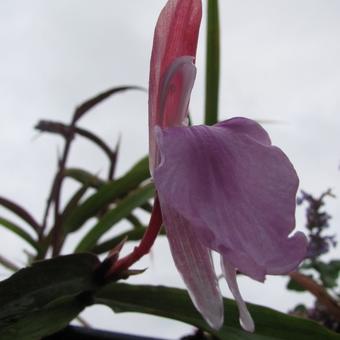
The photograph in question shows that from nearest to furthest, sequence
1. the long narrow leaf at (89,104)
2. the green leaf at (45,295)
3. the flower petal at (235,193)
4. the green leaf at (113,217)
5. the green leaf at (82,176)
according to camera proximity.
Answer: the flower petal at (235,193) → the green leaf at (45,295) → the green leaf at (113,217) → the long narrow leaf at (89,104) → the green leaf at (82,176)

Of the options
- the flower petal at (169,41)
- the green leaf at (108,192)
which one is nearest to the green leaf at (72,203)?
the green leaf at (108,192)

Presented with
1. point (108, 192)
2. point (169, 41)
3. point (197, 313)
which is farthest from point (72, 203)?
point (169, 41)

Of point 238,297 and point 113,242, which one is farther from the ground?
point 238,297

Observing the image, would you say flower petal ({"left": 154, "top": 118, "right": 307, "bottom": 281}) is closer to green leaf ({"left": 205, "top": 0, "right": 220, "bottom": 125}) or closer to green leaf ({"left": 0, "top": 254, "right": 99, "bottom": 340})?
green leaf ({"left": 0, "top": 254, "right": 99, "bottom": 340})

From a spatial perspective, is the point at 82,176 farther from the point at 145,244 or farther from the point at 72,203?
the point at 145,244

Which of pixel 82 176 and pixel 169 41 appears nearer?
pixel 169 41

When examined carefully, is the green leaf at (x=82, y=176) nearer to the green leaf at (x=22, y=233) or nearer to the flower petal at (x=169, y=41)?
the green leaf at (x=22, y=233)

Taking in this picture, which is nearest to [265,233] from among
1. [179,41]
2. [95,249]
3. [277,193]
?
[277,193]
